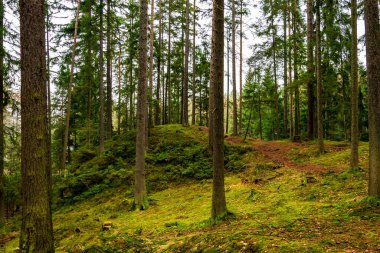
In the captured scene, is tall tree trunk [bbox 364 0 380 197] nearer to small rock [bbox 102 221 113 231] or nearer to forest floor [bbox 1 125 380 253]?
forest floor [bbox 1 125 380 253]

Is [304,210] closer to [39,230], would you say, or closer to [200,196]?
[200,196]

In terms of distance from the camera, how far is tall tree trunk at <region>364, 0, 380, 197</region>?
269 inches

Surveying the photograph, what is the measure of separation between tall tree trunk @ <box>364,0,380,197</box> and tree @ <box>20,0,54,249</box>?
7381 mm

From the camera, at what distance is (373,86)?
686cm

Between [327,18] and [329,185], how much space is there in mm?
9416

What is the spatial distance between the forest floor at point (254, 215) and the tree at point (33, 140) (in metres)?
1.87

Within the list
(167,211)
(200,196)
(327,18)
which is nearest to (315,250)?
(167,211)

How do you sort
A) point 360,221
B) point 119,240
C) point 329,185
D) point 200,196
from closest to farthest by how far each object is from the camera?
point 360,221, point 119,240, point 329,185, point 200,196

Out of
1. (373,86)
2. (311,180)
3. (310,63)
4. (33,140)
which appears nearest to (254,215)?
(311,180)

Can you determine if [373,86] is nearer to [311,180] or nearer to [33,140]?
[311,180]

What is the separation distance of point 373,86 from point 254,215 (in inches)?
177

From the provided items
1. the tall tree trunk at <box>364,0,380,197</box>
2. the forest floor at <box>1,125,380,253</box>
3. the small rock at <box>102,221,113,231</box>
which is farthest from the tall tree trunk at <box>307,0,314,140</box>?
the small rock at <box>102,221,113,231</box>

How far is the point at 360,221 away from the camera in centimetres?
592

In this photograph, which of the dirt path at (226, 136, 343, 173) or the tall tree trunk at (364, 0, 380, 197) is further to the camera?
the dirt path at (226, 136, 343, 173)
